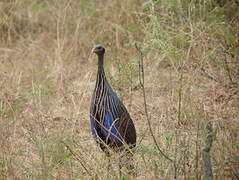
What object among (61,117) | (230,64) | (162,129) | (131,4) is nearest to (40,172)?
(162,129)

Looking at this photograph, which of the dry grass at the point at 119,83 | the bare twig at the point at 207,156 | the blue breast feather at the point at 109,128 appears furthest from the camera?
the blue breast feather at the point at 109,128

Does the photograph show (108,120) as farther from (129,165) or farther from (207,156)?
(207,156)

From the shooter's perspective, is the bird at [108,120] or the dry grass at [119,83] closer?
the dry grass at [119,83]

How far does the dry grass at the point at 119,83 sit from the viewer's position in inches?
161

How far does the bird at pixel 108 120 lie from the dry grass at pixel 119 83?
129 millimetres

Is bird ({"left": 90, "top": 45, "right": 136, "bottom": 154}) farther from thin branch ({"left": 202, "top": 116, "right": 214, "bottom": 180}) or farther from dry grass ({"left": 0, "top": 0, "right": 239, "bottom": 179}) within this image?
thin branch ({"left": 202, "top": 116, "right": 214, "bottom": 180})

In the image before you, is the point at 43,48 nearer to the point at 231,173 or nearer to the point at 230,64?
the point at 230,64

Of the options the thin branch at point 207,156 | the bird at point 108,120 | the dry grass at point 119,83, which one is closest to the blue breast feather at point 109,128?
the bird at point 108,120

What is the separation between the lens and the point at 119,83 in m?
4.95

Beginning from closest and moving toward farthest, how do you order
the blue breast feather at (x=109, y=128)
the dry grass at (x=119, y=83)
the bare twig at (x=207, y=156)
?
the bare twig at (x=207, y=156) < the dry grass at (x=119, y=83) < the blue breast feather at (x=109, y=128)

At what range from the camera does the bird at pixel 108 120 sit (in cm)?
429

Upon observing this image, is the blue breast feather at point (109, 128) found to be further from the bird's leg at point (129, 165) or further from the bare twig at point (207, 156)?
the bare twig at point (207, 156)

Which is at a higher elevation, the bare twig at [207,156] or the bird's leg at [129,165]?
the bare twig at [207,156]

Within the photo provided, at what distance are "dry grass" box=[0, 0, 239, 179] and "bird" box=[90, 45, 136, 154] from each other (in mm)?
129
